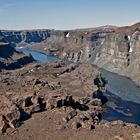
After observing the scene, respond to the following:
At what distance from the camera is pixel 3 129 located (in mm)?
54531

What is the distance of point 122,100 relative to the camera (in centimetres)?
10094

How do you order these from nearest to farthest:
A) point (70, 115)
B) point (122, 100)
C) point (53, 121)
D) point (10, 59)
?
1. point (53, 121)
2. point (70, 115)
3. point (122, 100)
4. point (10, 59)

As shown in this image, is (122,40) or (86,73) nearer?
(86,73)

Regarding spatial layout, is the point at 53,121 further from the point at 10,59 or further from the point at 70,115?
the point at 10,59

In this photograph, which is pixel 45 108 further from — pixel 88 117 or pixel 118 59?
pixel 118 59

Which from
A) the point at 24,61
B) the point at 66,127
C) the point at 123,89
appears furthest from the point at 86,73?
the point at 66,127

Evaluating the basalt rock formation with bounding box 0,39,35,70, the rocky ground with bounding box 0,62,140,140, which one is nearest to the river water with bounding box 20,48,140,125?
the rocky ground with bounding box 0,62,140,140

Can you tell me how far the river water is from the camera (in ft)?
274

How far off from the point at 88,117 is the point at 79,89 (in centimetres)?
3578

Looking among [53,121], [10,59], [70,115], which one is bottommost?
[10,59]

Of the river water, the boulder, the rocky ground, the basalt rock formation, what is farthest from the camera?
the basalt rock formation

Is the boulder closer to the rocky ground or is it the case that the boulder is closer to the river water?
the rocky ground

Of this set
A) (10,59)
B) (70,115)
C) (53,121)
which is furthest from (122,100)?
(10,59)

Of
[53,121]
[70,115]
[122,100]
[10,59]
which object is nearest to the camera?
[53,121]
